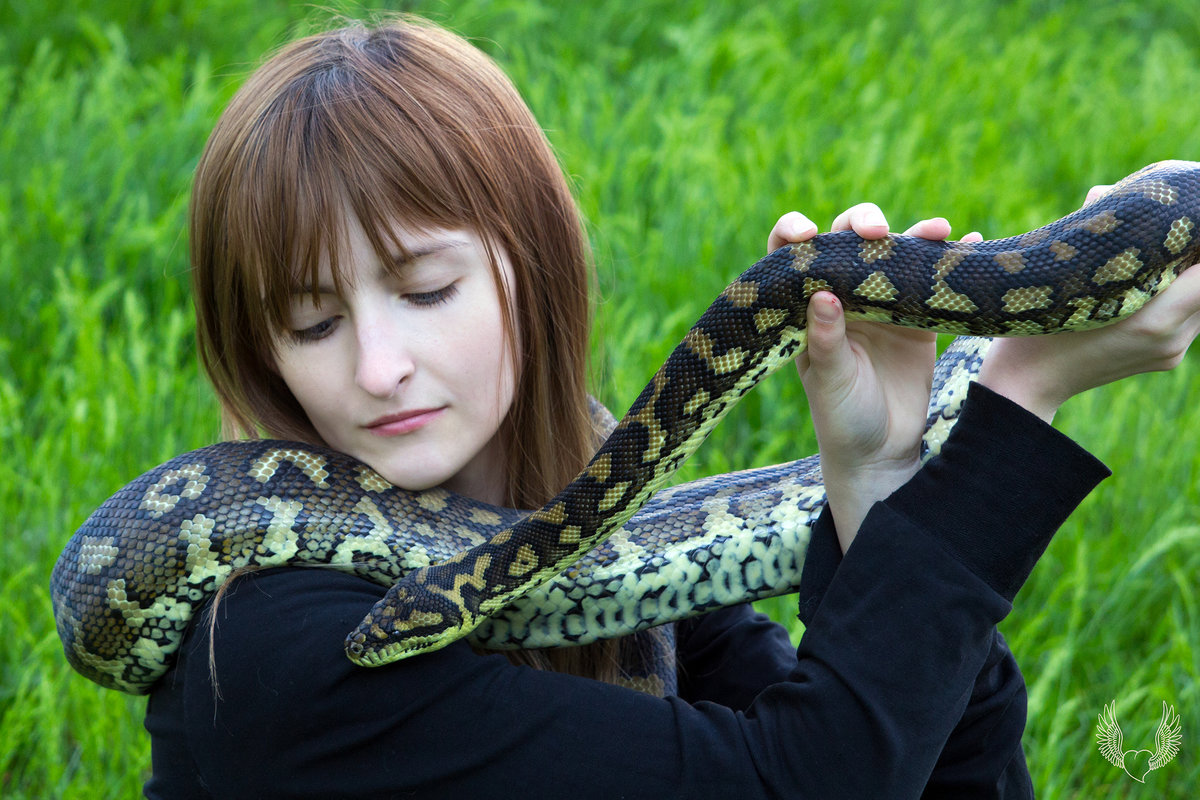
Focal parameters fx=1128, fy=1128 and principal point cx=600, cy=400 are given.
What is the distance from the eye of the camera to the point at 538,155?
306 cm

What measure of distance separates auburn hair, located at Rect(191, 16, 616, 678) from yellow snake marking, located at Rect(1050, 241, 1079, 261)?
126 centimetres

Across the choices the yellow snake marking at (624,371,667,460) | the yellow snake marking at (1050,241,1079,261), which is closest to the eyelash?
the yellow snake marking at (624,371,667,460)

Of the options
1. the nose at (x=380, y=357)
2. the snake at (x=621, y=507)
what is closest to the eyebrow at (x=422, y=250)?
the nose at (x=380, y=357)

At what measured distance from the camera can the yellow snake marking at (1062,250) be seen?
246 centimetres

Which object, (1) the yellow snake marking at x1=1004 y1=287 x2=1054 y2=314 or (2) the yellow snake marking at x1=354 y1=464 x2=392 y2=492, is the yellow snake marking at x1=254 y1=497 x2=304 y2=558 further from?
(1) the yellow snake marking at x1=1004 y1=287 x2=1054 y2=314

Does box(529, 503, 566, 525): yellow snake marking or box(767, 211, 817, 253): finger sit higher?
box(767, 211, 817, 253): finger

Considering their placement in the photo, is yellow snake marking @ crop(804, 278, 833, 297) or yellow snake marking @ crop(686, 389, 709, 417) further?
yellow snake marking @ crop(686, 389, 709, 417)

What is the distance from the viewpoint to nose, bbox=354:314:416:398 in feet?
8.54

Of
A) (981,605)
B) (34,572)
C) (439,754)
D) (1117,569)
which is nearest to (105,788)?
(34,572)

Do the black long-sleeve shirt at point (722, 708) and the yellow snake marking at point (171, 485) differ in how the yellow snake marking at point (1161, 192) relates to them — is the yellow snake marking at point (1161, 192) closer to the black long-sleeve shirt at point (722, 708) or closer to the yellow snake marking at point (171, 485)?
the black long-sleeve shirt at point (722, 708)

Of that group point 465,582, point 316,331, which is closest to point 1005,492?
point 465,582

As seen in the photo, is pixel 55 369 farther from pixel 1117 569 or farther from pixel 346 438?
pixel 1117 569

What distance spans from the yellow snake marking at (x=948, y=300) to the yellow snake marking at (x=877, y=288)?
0.30ft

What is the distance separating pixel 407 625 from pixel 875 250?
1357 mm
